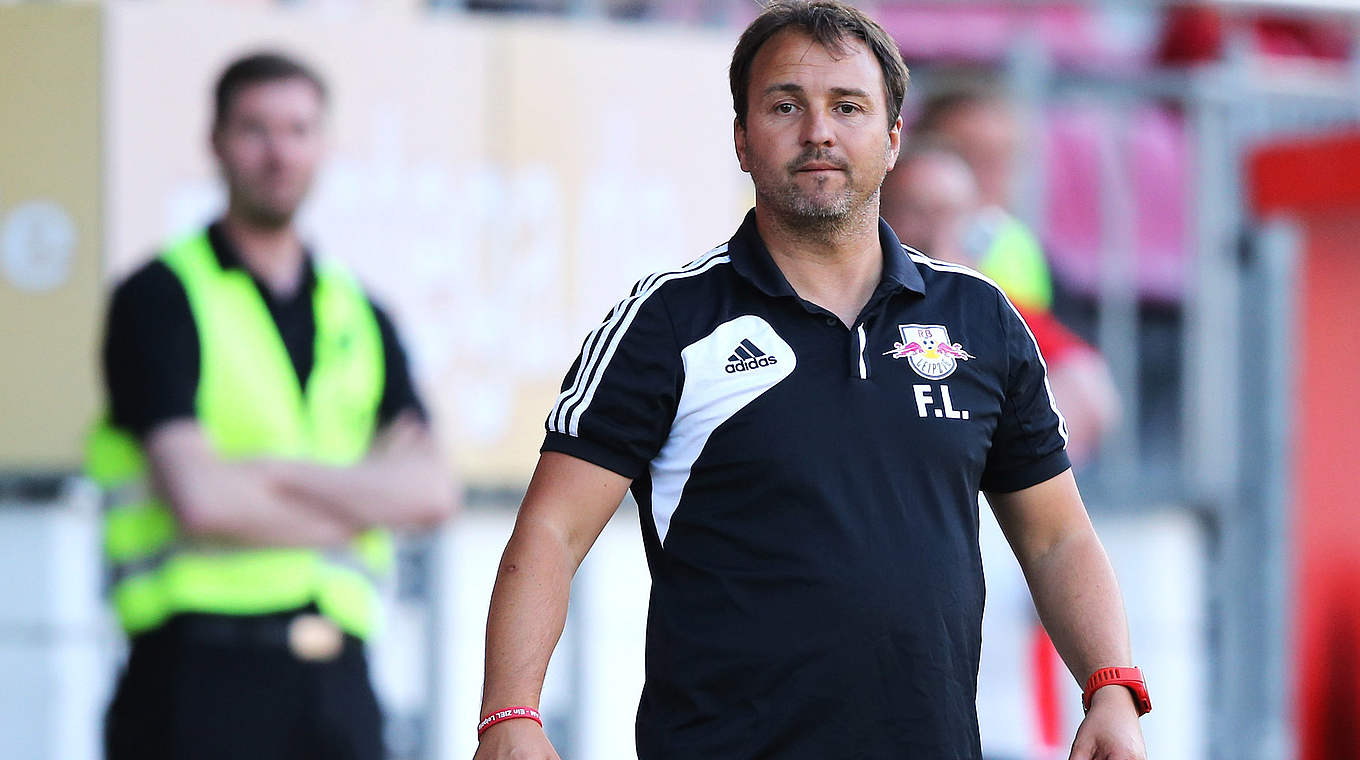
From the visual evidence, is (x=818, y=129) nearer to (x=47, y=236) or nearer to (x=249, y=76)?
(x=249, y=76)

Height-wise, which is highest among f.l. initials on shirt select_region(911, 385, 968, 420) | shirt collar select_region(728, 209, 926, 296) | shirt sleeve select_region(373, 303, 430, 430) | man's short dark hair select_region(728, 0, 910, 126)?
man's short dark hair select_region(728, 0, 910, 126)

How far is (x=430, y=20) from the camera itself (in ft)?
20.2

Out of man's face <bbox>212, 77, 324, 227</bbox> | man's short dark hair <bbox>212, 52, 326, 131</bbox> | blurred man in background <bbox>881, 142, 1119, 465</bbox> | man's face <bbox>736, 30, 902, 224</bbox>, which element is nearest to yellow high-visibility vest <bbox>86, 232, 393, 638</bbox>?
man's face <bbox>212, 77, 324, 227</bbox>

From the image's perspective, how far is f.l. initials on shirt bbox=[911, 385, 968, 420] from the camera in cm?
314

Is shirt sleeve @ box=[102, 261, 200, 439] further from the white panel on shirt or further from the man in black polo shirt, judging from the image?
the white panel on shirt

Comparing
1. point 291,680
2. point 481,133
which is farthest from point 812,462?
point 481,133

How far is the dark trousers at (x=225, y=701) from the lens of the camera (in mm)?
4688

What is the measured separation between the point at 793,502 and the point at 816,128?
570 mm

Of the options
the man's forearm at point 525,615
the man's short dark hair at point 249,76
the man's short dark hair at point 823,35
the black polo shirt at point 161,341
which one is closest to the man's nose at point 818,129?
the man's short dark hair at point 823,35

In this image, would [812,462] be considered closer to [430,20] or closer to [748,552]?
[748,552]

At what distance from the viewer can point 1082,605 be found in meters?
3.28

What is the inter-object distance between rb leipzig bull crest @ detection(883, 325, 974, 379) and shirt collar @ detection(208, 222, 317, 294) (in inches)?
90.9

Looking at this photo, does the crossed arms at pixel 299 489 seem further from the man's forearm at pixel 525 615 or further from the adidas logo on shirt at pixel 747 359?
the adidas logo on shirt at pixel 747 359

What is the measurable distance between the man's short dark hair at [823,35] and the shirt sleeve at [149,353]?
2030 millimetres
